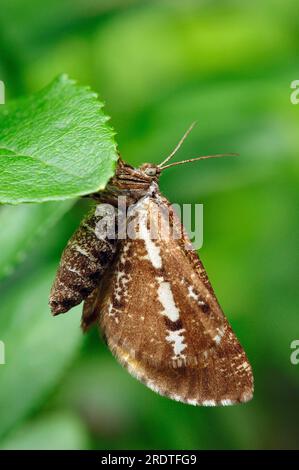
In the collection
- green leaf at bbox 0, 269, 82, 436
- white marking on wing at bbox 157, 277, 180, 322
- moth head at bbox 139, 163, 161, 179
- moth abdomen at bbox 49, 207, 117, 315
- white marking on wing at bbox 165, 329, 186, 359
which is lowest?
green leaf at bbox 0, 269, 82, 436

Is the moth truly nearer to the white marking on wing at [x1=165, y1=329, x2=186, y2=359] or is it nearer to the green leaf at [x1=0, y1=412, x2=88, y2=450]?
the white marking on wing at [x1=165, y1=329, x2=186, y2=359]

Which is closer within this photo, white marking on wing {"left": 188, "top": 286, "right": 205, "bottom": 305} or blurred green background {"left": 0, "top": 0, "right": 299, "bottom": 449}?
white marking on wing {"left": 188, "top": 286, "right": 205, "bottom": 305}

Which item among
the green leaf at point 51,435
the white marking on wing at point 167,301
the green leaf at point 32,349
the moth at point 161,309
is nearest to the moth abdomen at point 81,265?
the moth at point 161,309

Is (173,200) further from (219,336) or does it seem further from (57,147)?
(57,147)

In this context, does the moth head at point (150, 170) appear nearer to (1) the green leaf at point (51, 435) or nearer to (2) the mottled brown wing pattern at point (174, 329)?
(2) the mottled brown wing pattern at point (174, 329)

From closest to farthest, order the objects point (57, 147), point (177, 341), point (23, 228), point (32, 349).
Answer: point (57, 147) → point (177, 341) → point (23, 228) → point (32, 349)

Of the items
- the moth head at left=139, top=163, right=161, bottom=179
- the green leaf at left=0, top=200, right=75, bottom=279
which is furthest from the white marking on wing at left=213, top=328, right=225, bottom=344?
the green leaf at left=0, top=200, right=75, bottom=279

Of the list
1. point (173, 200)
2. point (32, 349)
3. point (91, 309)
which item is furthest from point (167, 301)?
point (173, 200)
